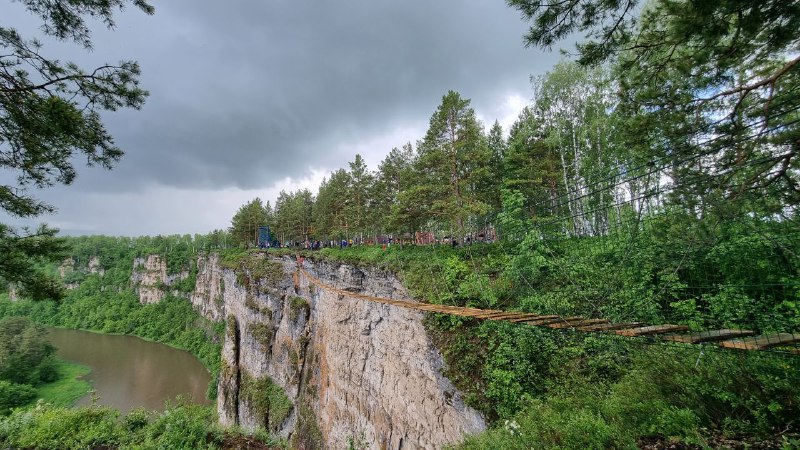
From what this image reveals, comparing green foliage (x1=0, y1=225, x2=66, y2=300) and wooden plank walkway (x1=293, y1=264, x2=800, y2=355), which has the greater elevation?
green foliage (x1=0, y1=225, x2=66, y2=300)

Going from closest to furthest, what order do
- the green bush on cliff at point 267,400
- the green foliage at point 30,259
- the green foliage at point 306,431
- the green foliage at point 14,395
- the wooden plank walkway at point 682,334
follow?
the wooden plank walkway at point 682,334 → the green foliage at point 30,259 → the green foliage at point 306,431 → the green bush on cliff at point 267,400 → the green foliage at point 14,395

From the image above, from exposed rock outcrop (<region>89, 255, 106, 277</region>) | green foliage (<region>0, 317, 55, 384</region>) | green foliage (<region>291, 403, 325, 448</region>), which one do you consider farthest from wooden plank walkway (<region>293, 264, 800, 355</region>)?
exposed rock outcrop (<region>89, 255, 106, 277</region>)

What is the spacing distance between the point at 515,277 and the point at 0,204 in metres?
10.3

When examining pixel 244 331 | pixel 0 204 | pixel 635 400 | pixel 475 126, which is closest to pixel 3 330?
pixel 244 331

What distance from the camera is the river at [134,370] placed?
1476 inches

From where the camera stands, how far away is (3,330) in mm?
44219

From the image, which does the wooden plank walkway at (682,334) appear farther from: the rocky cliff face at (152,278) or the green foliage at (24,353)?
the rocky cliff face at (152,278)

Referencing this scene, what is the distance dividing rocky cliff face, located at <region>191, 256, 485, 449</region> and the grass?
1002 inches

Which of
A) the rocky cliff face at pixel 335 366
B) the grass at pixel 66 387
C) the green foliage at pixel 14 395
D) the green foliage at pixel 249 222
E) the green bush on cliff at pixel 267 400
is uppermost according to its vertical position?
the green foliage at pixel 249 222

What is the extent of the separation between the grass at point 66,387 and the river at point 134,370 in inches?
39.5

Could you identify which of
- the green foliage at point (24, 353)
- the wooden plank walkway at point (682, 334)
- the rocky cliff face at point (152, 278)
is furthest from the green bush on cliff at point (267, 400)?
the rocky cliff face at point (152, 278)

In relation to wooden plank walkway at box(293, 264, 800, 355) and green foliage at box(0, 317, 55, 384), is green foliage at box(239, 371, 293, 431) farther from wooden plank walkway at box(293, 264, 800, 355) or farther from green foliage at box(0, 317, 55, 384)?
green foliage at box(0, 317, 55, 384)

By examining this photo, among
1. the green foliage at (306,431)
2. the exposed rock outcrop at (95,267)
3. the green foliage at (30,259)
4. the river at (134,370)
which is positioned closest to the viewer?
the green foliage at (30,259)

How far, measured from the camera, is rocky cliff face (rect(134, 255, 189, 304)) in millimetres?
73812
